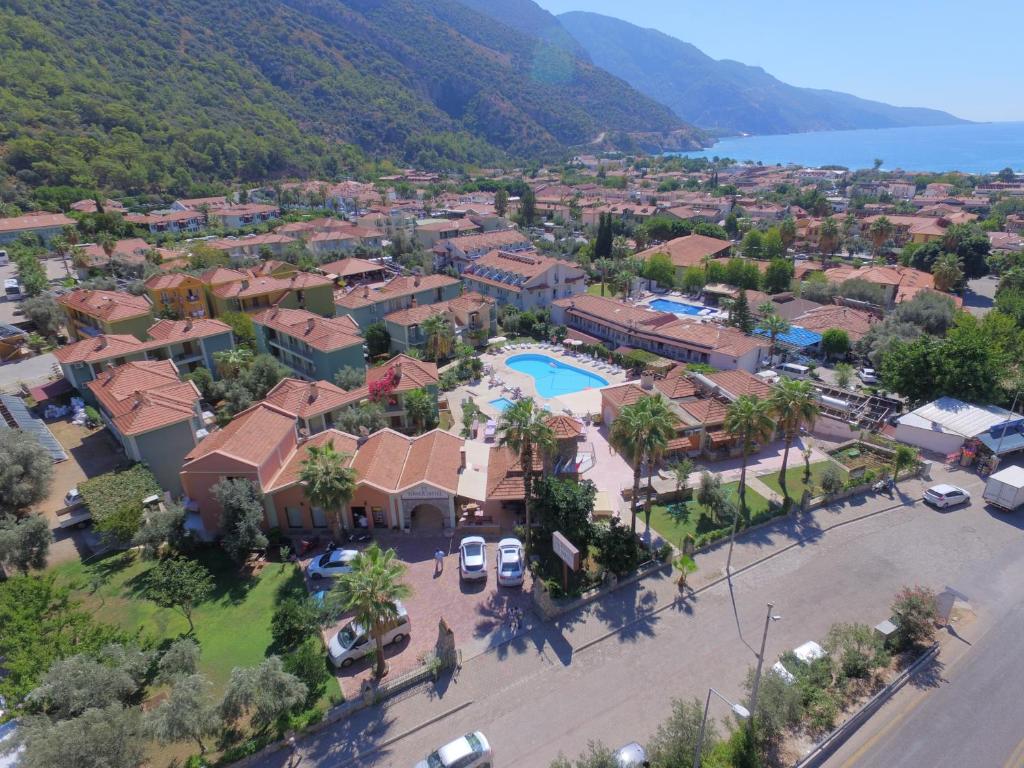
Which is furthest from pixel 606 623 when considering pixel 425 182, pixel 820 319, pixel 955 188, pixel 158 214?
pixel 955 188

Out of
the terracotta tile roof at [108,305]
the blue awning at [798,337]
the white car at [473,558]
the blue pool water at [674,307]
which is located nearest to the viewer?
the white car at [473,558]

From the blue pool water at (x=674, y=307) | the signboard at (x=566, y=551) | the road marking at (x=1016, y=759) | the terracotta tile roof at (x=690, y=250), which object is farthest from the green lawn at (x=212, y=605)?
the terracotta tile roof at (x=690, y=250)

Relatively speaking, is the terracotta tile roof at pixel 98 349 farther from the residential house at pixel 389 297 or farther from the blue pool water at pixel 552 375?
the blue pool water at pixel 552 375

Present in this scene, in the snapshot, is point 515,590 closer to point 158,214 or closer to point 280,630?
point 280,630

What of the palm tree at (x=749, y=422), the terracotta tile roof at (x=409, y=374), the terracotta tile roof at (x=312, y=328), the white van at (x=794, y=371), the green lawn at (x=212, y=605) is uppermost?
the palm tree at (x=749, y=422)

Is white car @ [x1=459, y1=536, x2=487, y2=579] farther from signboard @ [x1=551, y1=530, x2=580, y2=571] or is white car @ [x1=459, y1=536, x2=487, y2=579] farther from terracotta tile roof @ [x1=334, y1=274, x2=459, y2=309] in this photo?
terracotta tile roof @ [x1=334, y1=274, x2=459, y2=309]
